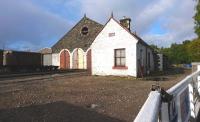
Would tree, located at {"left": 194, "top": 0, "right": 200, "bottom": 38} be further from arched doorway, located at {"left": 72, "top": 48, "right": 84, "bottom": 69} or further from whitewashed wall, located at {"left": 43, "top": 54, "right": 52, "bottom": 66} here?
whitewashed wall, located at {"left": 43, "top": 54, "right": 52, "bottom": 66}

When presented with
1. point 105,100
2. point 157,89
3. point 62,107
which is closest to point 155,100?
point 157,89

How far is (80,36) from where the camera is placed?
139 feet

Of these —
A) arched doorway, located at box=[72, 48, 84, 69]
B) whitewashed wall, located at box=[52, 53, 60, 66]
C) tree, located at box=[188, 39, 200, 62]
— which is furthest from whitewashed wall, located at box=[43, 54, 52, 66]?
tree, located at box=[188, 39, 200, 62]

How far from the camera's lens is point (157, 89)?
12.2ft

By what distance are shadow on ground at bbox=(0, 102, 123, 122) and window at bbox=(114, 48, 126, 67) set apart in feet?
53.4

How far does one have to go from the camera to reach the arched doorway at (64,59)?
4344 cm

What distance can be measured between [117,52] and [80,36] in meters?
16.0

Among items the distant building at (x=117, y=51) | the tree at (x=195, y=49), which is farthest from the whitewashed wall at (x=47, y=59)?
the tree at (x=195, y=49)

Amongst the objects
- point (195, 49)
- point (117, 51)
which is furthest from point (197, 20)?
point (117, 51)

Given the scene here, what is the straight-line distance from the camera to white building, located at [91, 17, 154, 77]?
2616 cm

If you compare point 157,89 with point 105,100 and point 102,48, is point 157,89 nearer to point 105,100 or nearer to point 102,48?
point 105,100

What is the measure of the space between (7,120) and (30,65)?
3070 cm

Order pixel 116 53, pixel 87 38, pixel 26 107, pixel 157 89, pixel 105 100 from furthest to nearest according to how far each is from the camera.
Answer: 1. pixel 87 38
2. pixel 116 53
3. pixel 105 100
4. pixel 26 107
5. pixel 157 89

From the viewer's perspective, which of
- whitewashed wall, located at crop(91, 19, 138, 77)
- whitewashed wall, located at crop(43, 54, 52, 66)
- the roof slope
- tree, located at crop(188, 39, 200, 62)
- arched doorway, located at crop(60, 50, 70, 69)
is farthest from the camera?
whitewashed wall, located at crop(43, 54, 52, 66)
